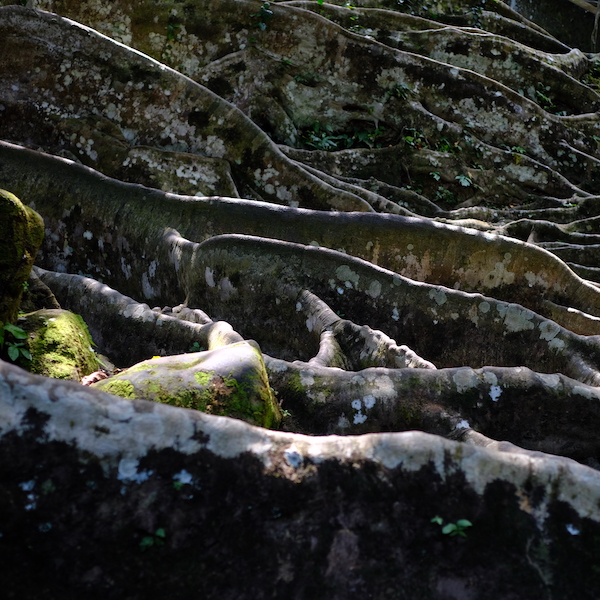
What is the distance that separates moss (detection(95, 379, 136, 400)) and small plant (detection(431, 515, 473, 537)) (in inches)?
52.3

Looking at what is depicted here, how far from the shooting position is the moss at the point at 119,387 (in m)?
2.71

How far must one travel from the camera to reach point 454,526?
1.96 meters

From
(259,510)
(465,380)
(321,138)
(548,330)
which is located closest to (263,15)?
(321,138)

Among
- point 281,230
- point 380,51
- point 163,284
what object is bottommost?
point 163,284

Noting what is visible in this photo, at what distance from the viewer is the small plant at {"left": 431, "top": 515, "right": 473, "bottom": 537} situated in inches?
76.9

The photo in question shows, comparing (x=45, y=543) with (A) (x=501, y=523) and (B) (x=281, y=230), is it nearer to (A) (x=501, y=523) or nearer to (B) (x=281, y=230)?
(A) (x=501, y=523)

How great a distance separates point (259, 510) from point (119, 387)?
1079 millimetres

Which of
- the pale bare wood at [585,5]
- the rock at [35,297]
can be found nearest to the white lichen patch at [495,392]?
the rock at [35,297]

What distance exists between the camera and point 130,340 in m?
4.14

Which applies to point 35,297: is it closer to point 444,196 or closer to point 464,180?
point 444,196

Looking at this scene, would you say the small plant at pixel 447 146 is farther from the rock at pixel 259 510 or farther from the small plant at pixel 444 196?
the rock at pixel 259 510

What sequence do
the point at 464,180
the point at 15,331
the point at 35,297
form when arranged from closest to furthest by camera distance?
the point at 15,331
the point at 35,297
the point at 464,180

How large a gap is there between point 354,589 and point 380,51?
315 inches

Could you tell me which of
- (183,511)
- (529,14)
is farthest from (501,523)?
(529,14)
